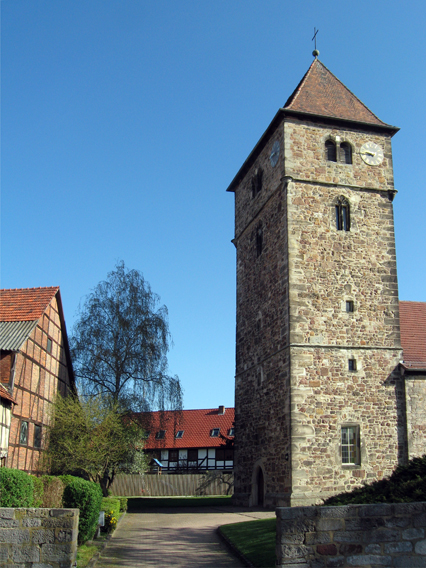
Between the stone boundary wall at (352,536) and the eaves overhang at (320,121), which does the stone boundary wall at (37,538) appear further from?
the eaves overhang at (320,121)

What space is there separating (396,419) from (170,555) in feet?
35.5

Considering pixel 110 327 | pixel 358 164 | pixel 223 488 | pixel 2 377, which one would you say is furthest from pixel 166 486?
pixel 358 164

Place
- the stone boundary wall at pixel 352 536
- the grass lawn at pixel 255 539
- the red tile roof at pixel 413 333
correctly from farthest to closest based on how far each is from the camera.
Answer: the red tile roof at pixel 413 333, the grass lawn at pixel 255 539, the stone boundary wall at pixel 352 536

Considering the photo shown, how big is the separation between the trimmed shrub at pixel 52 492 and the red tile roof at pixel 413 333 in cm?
1277

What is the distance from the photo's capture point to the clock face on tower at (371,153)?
74.9ft

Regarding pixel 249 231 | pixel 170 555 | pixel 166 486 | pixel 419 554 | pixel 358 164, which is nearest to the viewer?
pixel 419 554

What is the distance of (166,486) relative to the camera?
36.3m

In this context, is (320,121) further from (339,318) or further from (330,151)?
(339,318)

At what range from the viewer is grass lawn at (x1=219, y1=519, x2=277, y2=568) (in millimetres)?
10712

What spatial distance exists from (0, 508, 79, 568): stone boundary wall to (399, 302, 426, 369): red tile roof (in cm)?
1581

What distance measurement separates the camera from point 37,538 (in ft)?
24.1

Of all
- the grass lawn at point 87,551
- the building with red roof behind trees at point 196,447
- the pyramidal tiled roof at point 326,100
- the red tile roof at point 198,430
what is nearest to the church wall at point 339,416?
the grass lawn at point 87,551

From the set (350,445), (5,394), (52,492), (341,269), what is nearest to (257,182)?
(341,269)

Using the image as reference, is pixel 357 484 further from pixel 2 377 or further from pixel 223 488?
pixel 223 488
